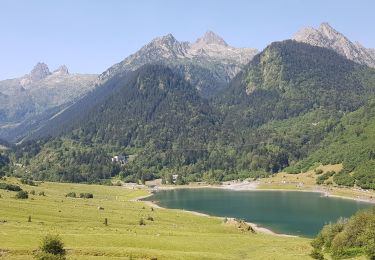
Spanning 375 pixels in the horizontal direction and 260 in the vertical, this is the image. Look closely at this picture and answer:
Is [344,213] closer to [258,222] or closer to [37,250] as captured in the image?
[258,222]

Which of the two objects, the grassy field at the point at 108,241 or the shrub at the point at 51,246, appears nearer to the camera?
the shrub at the point at 51,246

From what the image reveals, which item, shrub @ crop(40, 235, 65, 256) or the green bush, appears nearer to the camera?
shrub @ crop(40, 235, 65, 256)

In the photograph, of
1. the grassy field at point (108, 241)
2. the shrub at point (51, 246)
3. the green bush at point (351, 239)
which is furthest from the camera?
the green bush at point (351, 239)

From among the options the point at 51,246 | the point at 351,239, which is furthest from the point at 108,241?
the point at 351,239

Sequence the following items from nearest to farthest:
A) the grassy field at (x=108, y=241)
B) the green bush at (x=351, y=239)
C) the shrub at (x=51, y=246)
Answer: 1. the shrub at (x=51, y=246)
2. the grassy field at (x=108, y=241)
3. the green bush at (x=351, y=239)

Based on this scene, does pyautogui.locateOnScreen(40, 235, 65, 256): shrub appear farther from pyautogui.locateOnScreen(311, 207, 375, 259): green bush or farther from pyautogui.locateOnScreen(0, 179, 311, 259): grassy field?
pyautogui.locateOnScreen(311, 207, 375, 259): green bush

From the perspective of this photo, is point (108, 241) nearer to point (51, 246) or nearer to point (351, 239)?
point (51, 246)

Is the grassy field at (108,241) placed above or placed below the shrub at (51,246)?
below

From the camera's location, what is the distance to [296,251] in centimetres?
8375

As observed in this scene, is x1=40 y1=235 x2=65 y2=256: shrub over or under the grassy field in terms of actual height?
over

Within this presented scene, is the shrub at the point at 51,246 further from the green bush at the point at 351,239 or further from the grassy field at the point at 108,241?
the green bush at the point at 351,239

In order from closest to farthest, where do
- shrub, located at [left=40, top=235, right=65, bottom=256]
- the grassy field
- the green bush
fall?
shrub, located at [left=40, top=235, right=65, bottom=256] → the grassy field → the green bush

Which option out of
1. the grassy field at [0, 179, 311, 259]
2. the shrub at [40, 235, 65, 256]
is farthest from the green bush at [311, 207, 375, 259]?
the shrub at [40, 235, 65, 256]

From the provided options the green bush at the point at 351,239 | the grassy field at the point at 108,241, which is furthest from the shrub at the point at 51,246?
the green bush at the point at 351,239
